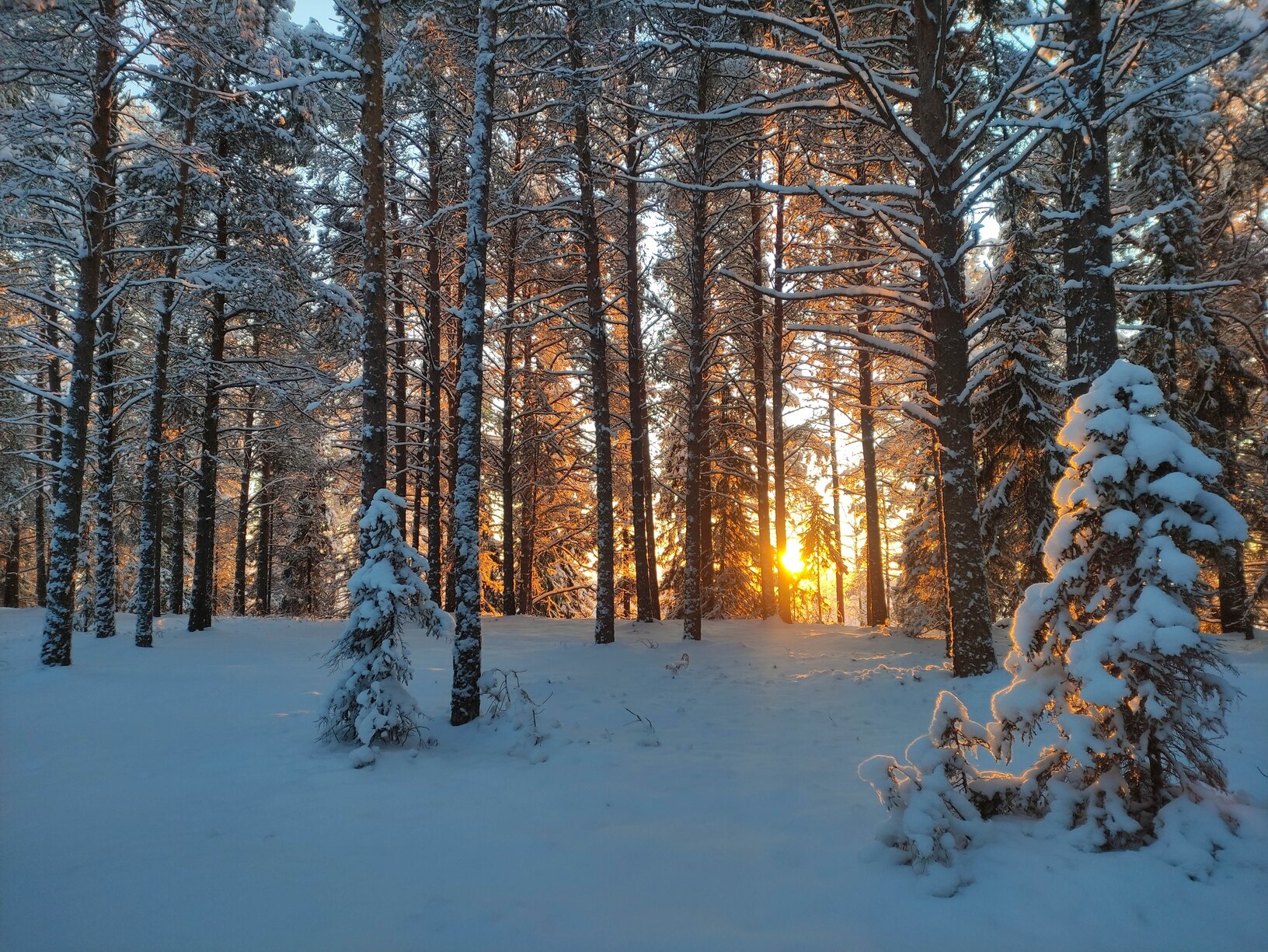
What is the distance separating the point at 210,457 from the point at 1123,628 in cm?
1731

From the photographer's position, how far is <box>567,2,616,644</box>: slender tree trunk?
12508 mm

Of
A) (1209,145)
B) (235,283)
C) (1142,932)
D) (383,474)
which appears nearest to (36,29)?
(235,283)

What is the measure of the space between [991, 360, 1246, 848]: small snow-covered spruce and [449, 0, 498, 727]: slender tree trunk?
18.4 ft

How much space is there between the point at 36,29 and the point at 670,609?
68.8 ft

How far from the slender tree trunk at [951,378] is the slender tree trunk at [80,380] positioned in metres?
12.7

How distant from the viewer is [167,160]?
43.0 feet

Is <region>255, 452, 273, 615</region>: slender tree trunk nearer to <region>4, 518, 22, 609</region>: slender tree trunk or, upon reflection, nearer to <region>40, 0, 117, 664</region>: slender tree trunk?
<region>4, 518, 22, 609</region>: slender tree trunk

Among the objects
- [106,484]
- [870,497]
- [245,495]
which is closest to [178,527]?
[106,484]

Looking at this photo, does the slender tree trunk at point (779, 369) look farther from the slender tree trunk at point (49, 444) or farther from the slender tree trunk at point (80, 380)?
the slender tree trunk at point (49, 444)

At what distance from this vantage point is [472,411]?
7617 millimetres

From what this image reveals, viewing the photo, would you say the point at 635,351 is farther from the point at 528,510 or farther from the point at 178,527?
the point at 178,527

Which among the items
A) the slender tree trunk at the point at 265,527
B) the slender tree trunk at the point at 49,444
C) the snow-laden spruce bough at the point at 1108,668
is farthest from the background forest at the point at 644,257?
the slender tree trunk at the point at 265,527

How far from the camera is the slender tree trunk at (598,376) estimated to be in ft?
41.0

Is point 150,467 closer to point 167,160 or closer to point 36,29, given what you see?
point 167,160
